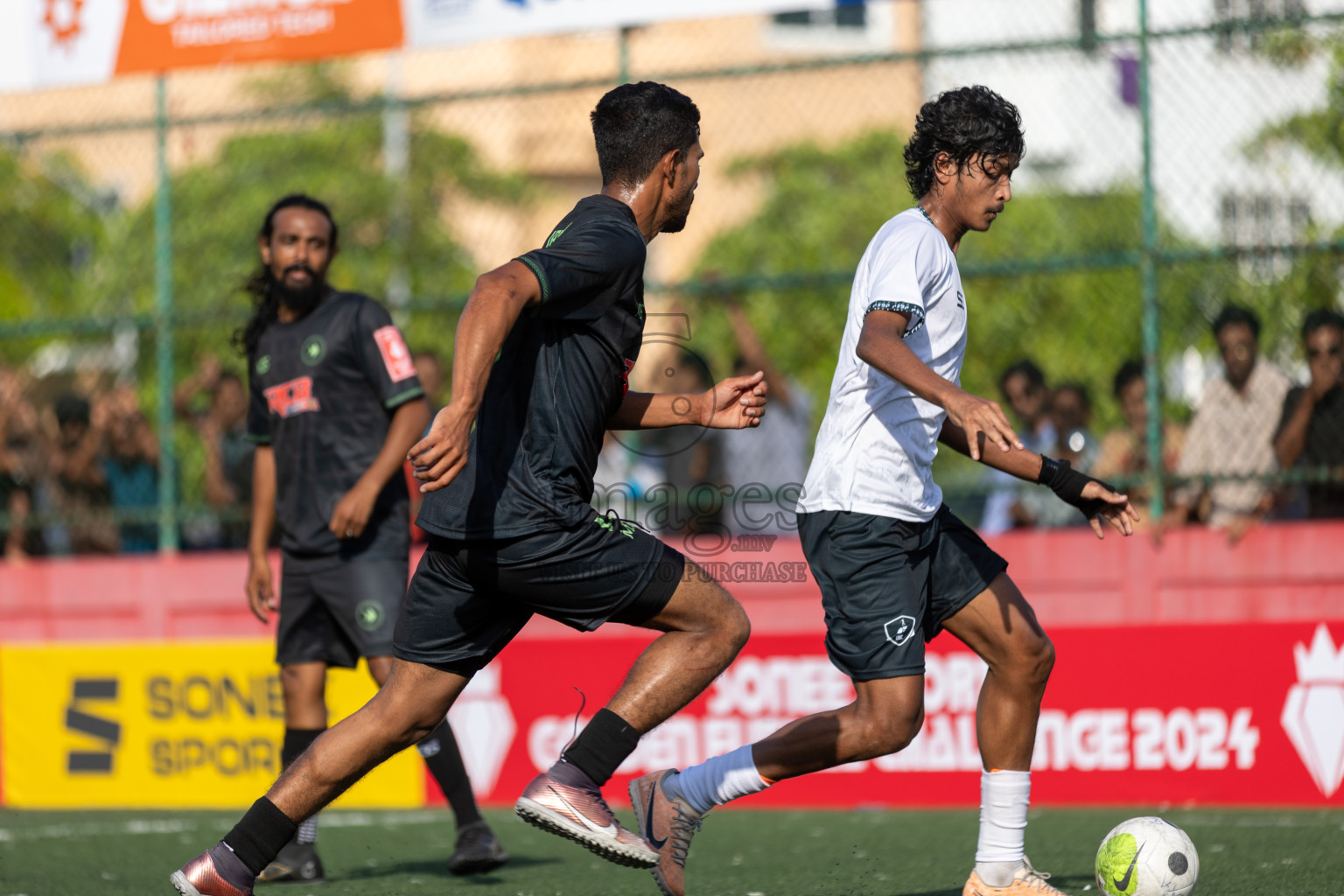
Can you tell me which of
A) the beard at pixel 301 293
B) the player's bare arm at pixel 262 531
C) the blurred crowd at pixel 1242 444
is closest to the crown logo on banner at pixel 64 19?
the beard at pixel 301 293

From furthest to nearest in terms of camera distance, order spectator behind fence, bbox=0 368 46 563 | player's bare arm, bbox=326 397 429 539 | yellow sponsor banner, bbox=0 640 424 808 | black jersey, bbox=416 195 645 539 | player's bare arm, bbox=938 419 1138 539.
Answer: spectator behind fence, bbox=0 368 46 563
yellow sponsor banner, bbox=0 640 424 808
player's bare arm, bbox=326 397 429 539
player's bare arm, bbox=938 419 1138 539
black jersey, bbox=416 195 645 539

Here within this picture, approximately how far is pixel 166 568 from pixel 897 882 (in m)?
5.51

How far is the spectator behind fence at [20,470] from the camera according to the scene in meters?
10.2

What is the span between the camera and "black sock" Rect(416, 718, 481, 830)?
593 cm

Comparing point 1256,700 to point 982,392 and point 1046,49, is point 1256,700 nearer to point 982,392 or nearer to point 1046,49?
point 1046,49

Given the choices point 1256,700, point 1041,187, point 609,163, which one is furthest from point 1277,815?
point 1041,187

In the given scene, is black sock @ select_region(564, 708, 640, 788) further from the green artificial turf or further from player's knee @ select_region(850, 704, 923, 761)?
the green artificial turf

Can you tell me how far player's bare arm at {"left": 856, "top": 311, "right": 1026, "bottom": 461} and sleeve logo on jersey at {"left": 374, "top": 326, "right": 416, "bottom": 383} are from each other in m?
2.06

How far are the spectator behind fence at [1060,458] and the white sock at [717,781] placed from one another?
4.28 metres

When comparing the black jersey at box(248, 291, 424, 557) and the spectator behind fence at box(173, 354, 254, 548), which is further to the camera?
the spectator behind fence at box(173, 354, 254, 548)

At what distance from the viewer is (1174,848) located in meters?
4.57

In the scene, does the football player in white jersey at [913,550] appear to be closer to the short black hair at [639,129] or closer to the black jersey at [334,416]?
the short black hair at [639,129]

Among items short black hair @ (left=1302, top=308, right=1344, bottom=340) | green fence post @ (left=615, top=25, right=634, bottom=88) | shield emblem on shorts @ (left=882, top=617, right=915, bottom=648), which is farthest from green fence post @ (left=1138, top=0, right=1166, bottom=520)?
shield emblem on shorts @ (left=882, top=617, right=915, bottom=648)

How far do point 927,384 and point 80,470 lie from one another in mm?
7261
